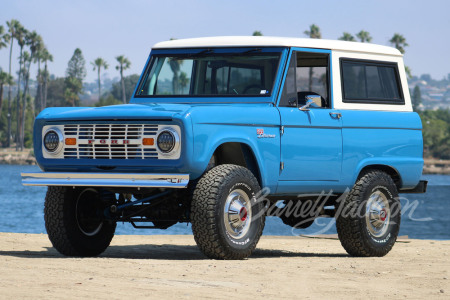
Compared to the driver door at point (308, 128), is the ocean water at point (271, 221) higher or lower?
lower

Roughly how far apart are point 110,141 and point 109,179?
1.31ft

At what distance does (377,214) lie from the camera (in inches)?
465

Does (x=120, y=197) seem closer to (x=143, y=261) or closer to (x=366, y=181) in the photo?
(x=143, y=261)

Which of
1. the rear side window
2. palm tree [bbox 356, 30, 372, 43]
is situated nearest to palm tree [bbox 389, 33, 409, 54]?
palm tree [bbox 356, 30, 372, 43]

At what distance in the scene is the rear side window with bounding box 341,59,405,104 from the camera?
11.6 m

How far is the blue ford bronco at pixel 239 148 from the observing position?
31.2 ft

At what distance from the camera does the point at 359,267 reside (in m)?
10.0

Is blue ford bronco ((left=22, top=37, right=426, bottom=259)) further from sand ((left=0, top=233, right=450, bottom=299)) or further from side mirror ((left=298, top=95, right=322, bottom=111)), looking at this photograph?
sand ((left=0, top=233, right=450, bottom=299))

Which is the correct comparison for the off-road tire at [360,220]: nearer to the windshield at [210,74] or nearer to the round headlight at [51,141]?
the windshield at [210,74]

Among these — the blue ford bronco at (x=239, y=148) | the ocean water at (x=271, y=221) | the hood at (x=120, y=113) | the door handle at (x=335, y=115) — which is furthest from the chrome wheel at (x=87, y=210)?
the ocean water at (x=271, y=221)

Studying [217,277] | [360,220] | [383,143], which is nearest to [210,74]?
[383,143]

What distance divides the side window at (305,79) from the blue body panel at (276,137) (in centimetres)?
12

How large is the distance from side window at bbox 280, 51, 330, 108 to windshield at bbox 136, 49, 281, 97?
202 mm

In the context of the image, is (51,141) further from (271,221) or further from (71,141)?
(271,221)
